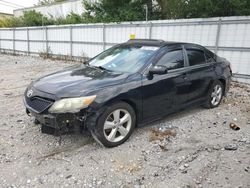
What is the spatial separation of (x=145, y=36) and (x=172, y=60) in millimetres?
6030

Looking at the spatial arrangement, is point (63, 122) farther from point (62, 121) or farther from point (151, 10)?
point (151, 10)

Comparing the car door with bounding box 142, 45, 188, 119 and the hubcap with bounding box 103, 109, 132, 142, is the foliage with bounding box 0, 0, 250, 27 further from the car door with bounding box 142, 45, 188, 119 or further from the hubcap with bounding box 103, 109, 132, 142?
the hubcap with bounding box 103, 109, 132, 142

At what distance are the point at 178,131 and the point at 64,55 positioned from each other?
11499 millimetres

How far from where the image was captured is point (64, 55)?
578 inches

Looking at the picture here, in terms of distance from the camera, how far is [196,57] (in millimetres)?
5145

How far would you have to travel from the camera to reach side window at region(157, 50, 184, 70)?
443 cm

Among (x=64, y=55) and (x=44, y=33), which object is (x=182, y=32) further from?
(x=44, y=33)

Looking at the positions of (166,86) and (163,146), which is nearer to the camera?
(163,146)

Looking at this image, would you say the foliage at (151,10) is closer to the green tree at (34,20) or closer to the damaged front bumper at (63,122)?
the green tree at (34,20)

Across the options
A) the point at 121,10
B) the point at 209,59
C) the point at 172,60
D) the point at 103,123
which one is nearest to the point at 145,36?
the point at 121,10

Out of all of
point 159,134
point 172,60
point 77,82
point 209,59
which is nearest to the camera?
point 77,82

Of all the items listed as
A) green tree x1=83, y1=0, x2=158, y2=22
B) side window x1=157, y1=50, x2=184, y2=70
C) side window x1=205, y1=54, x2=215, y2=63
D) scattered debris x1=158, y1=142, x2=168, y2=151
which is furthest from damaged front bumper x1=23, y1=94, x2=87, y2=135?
green tree x1=83, y1=0, x2=158, y2=22

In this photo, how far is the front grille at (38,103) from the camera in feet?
11.5

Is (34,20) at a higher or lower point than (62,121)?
higher
